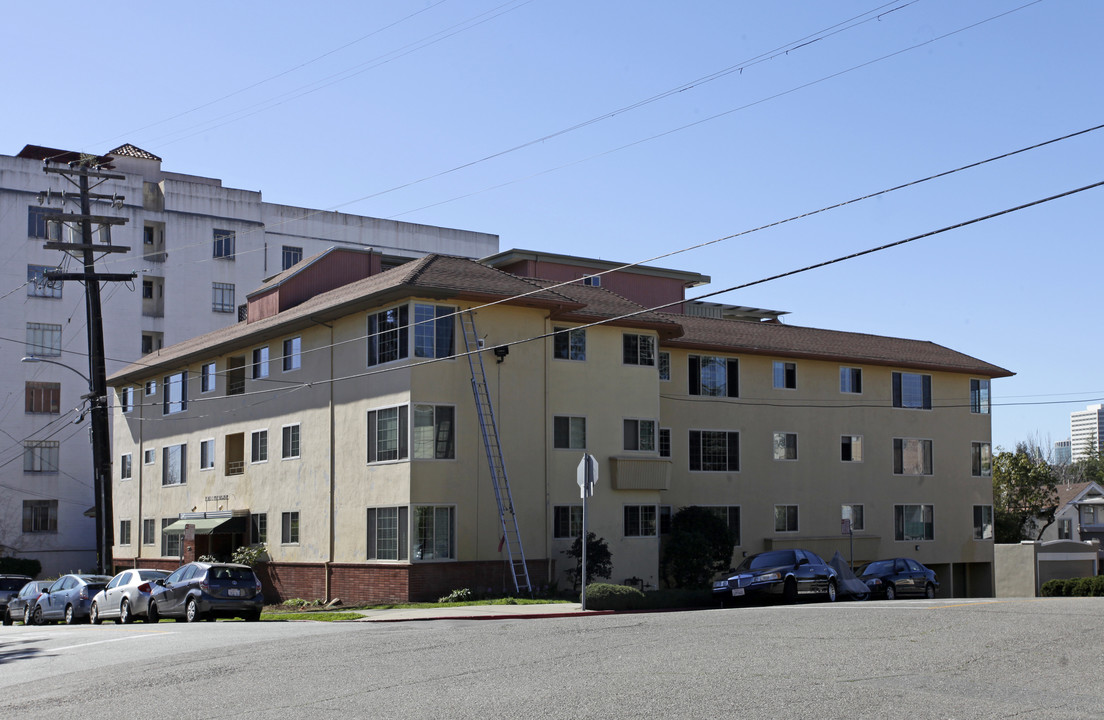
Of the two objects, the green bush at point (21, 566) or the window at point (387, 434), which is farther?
the green bush at point (21, 566)

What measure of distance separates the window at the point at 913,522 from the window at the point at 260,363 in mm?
25641

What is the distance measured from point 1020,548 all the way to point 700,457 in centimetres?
1472

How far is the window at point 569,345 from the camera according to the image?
3641 centimetres

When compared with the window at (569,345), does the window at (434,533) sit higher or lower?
lower

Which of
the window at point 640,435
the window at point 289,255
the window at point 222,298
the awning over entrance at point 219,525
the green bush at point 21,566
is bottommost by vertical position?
the green bush at point 21,566

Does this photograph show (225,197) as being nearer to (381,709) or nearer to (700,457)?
(700,457)

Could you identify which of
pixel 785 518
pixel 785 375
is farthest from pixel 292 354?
pixel 785 518

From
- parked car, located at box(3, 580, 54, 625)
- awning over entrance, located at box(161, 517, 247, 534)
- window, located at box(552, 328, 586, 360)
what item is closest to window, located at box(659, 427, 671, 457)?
window, located at box(552, 328, 586, 360)

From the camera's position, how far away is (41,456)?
2571 inches

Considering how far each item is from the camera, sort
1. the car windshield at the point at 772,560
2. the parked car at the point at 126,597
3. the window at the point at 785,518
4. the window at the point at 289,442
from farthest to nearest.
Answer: the window at the point at 785,518, the window at the point at 289,442, the car windshield at the point at 772,560, the parked car at the point at 126,597

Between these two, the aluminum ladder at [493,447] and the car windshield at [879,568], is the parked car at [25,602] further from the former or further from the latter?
the car windshield at [879,568]

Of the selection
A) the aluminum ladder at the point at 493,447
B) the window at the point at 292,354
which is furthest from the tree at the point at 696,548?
the window at the point at 292,354

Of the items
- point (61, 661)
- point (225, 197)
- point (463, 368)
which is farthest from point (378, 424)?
point (225, 197)

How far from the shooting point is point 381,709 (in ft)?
37.7
